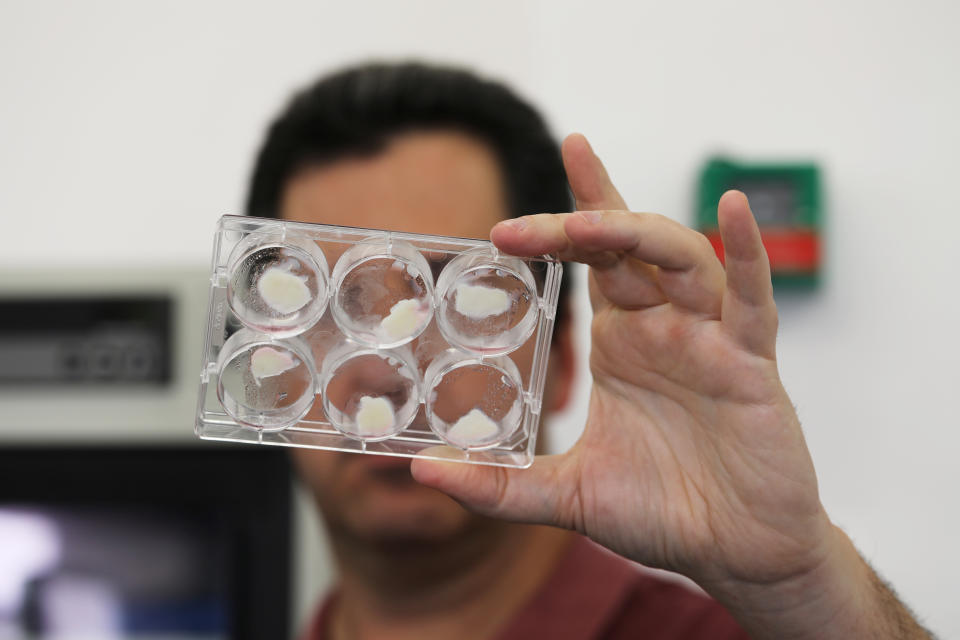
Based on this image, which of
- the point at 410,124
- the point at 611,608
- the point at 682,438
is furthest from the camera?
the point at 410,124

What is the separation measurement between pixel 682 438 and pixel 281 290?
14.1 inches

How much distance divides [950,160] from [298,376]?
38.3 inches

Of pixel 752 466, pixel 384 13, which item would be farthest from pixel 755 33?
pixel 752 466

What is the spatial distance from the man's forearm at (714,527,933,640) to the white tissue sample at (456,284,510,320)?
31 centimetres

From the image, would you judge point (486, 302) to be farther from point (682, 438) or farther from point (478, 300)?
point (682, 438)

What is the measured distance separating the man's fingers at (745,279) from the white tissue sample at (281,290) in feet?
1.02

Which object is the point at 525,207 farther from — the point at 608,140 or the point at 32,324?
the point at 32,324

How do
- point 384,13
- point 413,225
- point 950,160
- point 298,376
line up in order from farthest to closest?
point 384,13 < point 950,160 < point 413,225 < point 298,376

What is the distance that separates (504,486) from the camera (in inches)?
29.0

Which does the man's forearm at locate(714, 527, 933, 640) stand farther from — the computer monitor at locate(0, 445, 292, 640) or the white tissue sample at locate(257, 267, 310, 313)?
the computer monitor at locate(0, 445, 292, 640)

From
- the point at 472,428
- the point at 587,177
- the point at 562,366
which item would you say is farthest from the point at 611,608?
the point at 587,177

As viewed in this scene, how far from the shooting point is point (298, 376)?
0.67m

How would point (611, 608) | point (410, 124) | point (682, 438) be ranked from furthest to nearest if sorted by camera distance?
point (410, 124), point (611, 608), point (682, 438)

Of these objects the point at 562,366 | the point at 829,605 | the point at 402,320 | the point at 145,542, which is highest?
the point at 402,320
